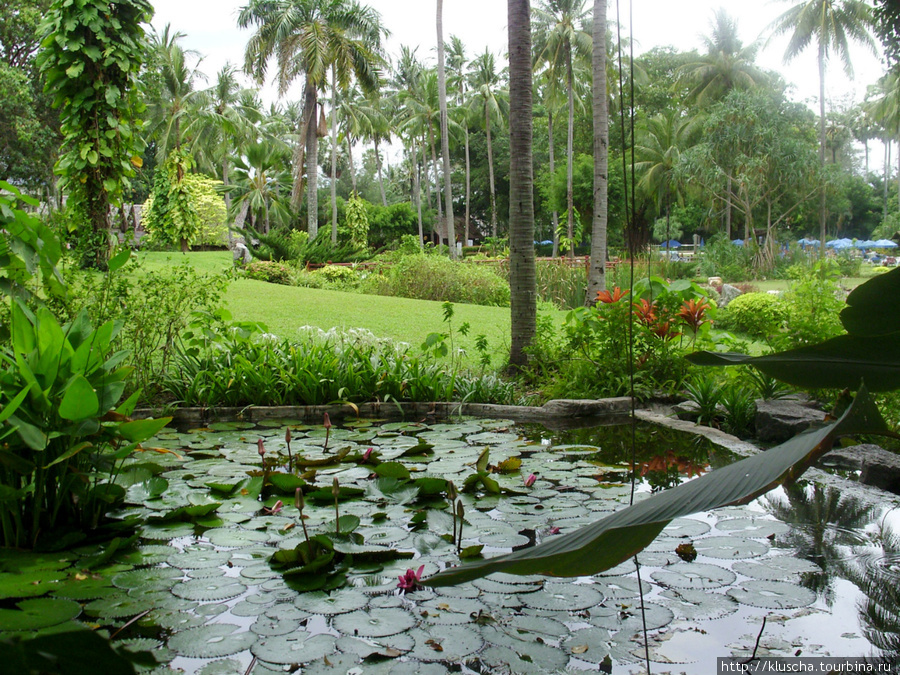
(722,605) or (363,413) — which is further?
(363,413)

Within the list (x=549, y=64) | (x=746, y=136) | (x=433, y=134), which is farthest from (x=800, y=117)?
(x=433, y=134)

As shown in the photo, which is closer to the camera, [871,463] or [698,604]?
[698,604]

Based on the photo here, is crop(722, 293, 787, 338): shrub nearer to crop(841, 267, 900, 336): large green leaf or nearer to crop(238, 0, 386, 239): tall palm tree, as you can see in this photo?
crop(841, 267, 900, 336): large green leaf

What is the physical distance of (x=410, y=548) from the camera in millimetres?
2727

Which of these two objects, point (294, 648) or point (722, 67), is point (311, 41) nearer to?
point (722, 67)

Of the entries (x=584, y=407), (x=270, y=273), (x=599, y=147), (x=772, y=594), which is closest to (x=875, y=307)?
(x=772, y=594)

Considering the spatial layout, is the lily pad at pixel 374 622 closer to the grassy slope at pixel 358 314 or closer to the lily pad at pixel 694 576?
the lily pad at pixel 694 576

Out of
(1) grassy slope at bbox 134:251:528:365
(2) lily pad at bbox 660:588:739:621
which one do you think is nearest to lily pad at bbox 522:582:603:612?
(2) lily pad at bbox 660:588:739:621

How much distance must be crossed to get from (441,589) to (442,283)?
12086 mm

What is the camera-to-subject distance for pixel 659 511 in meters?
0.50

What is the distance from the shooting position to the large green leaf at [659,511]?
442 millimetres

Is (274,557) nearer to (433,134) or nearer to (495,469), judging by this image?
(495,469)

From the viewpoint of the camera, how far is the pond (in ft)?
6.37

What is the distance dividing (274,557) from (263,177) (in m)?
30.5
